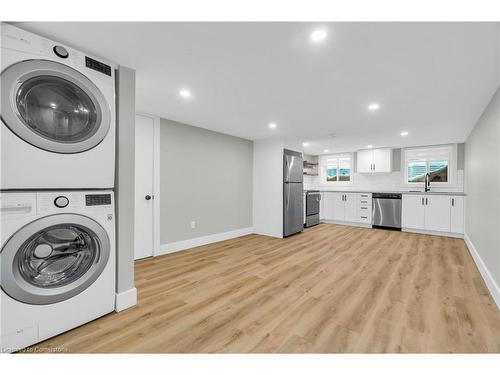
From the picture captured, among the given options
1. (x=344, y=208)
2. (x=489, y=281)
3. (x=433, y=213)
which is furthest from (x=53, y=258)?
(x=433, y=213)

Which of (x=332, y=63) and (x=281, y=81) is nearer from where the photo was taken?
(x=332, y=63)

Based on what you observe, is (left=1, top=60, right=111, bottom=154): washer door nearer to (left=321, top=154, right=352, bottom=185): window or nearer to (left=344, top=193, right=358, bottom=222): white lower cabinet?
(left=344, top=193, right=358, bottom=222): white lower cabinet

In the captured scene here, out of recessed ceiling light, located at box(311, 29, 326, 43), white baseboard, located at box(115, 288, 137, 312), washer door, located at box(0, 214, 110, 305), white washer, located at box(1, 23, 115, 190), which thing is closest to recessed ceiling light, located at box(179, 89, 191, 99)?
white washer, located at box(1, 23, 115, 190)

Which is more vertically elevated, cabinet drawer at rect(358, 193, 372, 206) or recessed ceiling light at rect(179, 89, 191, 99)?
recessed ceiling light at rect(179, 89, 191, 99)

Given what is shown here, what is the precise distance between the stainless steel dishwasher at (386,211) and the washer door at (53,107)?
5.94 m

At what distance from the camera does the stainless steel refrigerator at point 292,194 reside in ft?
15.1

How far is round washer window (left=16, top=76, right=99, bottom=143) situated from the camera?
55.5 inches

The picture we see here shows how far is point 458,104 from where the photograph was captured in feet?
8.61

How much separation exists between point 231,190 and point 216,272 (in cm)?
206

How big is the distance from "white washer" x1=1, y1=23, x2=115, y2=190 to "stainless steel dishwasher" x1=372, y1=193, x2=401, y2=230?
5.87 meters

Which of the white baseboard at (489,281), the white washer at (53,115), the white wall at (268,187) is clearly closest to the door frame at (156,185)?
the white washer at (53,115)
